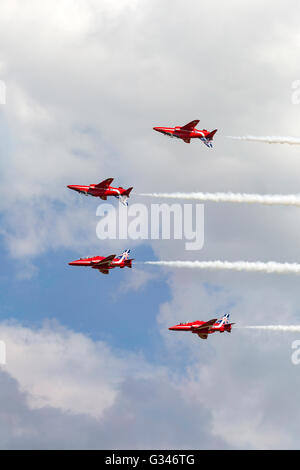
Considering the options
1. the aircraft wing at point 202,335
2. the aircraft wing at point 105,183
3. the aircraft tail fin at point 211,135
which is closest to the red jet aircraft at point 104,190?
the aircraft wing at point 105,183

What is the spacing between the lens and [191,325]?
502 ft

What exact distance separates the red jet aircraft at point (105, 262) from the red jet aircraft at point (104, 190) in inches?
420

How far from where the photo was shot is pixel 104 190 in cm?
15000

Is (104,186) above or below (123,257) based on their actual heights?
above

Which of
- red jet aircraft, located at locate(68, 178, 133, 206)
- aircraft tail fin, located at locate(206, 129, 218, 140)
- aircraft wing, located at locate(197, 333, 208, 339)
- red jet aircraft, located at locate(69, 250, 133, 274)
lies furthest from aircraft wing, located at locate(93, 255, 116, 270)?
aircraft tail fin, located at locate(206, 129, 218, 140)

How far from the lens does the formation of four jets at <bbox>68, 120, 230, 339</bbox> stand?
14938 cm

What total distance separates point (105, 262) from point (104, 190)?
1417cm

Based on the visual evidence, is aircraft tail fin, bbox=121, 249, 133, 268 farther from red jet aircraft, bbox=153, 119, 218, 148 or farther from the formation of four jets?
red jet aircraft, bbox=153, 119, 218, 148

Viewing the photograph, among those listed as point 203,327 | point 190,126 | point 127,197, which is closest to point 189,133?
point 190,126

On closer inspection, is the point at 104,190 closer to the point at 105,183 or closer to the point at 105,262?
the point at 105,183

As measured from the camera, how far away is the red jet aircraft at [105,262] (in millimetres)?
149875
